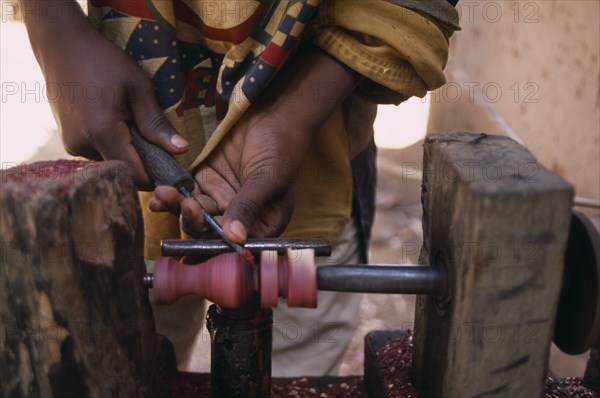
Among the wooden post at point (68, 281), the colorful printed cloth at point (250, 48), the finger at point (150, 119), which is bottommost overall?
the wooden post at point (68, 281)

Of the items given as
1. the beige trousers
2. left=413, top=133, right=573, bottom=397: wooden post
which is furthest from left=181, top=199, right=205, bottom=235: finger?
the beige trousers

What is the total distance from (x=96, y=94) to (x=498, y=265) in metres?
0.87

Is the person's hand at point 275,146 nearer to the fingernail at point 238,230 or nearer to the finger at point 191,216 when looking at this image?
the finger at point 191,216

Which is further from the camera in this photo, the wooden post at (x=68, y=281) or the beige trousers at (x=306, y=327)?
the beige trousers at (x=306, y=327)

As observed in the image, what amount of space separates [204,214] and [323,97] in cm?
39

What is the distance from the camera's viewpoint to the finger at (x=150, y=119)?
55.5 inches

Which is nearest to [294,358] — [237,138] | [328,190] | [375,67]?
[328,190]

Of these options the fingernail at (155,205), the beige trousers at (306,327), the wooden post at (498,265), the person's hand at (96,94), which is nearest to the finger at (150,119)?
the person's hand at (96,94)

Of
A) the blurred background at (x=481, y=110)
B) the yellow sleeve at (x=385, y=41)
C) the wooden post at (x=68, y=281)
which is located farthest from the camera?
the blurred background at (x=481, y=110)

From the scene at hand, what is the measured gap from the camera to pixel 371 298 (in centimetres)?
366

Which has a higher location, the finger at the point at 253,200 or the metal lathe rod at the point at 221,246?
the finger at the point at 253,200

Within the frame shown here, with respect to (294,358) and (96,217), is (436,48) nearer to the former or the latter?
(96,217)

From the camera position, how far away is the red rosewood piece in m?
0.99

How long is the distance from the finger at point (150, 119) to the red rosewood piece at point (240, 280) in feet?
1.43
